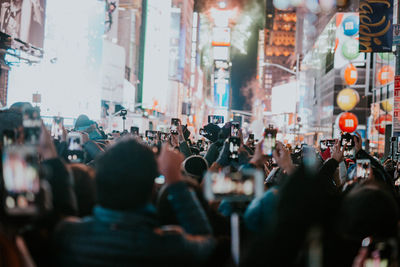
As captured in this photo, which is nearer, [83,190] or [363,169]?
[83,190]

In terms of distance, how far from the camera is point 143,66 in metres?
59.9

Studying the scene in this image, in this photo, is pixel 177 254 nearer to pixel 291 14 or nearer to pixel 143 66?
pixel 143 66

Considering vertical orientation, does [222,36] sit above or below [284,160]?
above

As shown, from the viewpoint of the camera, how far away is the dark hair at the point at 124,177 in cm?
253

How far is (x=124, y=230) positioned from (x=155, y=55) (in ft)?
201

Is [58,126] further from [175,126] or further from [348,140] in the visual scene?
[175,126]

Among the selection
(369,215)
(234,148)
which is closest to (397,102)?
(234,148)

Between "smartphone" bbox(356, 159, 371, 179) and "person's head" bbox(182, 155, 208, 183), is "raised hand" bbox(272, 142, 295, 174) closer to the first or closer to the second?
"smartphone" bbox(356, 159, 371, 179)

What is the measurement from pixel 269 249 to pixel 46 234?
1181mm

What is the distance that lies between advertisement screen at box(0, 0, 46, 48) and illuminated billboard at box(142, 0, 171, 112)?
3594 cm

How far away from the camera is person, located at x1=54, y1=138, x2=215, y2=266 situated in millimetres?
2496

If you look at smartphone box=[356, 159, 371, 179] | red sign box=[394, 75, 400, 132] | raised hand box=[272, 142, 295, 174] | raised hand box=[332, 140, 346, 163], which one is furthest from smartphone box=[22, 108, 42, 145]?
red sign box=[394, 75, 400, 132]

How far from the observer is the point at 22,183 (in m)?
2.24

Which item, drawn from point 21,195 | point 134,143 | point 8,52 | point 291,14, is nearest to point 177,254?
point 134,143
